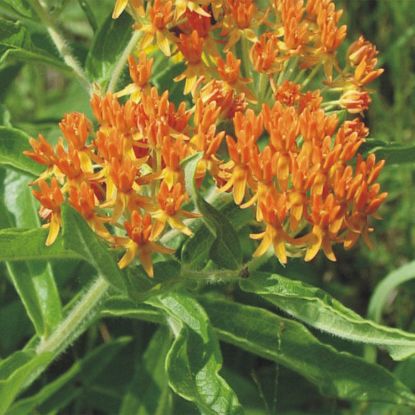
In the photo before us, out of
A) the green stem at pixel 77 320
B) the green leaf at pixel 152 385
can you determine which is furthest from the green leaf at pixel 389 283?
the green stem at pixel 77 320

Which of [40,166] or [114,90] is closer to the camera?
[40,166]

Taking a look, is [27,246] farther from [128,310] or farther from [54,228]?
[128,310]

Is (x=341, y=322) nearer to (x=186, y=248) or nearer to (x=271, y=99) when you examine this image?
(x=186, y=248)

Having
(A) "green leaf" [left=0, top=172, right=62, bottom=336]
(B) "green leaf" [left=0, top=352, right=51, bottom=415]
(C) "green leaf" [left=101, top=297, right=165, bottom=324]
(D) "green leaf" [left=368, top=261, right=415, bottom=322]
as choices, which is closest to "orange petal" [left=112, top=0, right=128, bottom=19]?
(A) "green leaf" [left=0, top=172, right=62, bottom=336]

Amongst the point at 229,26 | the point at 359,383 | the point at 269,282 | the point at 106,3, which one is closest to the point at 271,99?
the point at 229,26

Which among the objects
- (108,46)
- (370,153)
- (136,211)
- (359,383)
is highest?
(108,46)

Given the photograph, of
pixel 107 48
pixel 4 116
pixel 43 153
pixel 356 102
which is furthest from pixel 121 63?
pixel 356 102

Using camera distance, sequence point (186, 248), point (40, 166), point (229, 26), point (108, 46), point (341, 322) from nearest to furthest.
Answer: point (341, 322) → point (186, 248) → point (40, 166) → point (229, 26) → point (108, 46)

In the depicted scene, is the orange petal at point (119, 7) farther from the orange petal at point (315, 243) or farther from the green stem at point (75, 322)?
the orange petal at point (315, 243)
